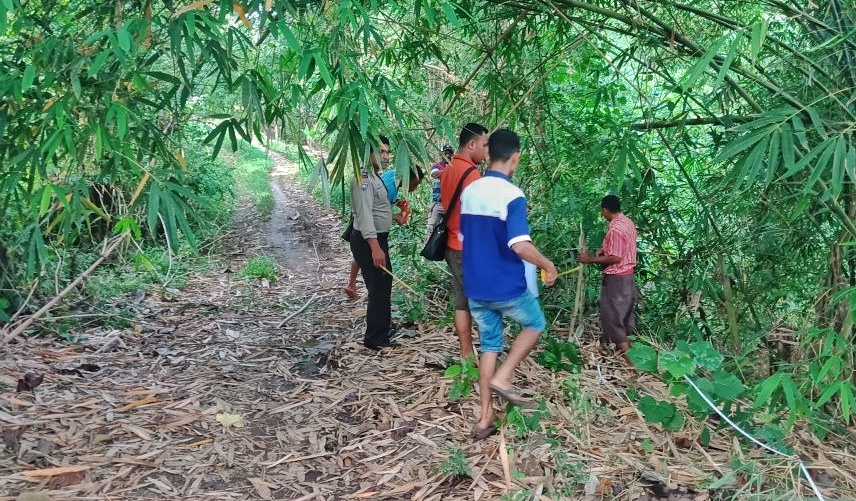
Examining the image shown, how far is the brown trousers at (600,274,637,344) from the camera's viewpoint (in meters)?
4.70

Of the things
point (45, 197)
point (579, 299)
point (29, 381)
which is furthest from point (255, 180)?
point (45, 197)

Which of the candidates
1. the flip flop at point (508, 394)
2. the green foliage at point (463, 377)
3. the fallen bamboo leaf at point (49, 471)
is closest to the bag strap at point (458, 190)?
the green foliage at point (463, 377)

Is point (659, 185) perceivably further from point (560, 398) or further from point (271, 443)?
point (271, 443)

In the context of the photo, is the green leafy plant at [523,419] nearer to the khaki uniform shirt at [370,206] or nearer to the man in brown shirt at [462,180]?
the man in brown shirt at [462,180]

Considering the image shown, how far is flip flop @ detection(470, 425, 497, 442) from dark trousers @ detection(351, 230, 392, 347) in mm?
1588

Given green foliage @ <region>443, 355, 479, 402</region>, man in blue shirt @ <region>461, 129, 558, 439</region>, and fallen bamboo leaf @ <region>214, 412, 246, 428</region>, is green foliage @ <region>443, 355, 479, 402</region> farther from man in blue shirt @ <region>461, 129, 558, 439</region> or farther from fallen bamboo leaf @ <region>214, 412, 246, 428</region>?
fallen bamboo leaf @ <region>214, 412, 246, 428</region>

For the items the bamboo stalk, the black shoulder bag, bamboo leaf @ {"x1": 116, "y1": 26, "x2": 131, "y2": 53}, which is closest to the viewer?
bamboo leaf @ {"x1": 116, "y1": 26, "x2": 131, "y2": 53}

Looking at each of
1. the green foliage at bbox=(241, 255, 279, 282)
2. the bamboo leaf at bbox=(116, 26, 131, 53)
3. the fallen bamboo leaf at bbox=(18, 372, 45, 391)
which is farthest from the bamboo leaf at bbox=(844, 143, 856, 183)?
the green foliage at bbox=(241, 255, 279, 282)

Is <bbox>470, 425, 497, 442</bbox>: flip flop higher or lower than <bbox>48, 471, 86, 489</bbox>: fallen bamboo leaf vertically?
higher

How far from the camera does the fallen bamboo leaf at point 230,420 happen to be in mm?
3998

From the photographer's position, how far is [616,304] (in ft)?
15.5

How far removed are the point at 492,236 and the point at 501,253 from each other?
0.32ft

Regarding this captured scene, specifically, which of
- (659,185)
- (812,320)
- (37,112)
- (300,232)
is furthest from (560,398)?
(300,232)

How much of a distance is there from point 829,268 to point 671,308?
167 centimetres
